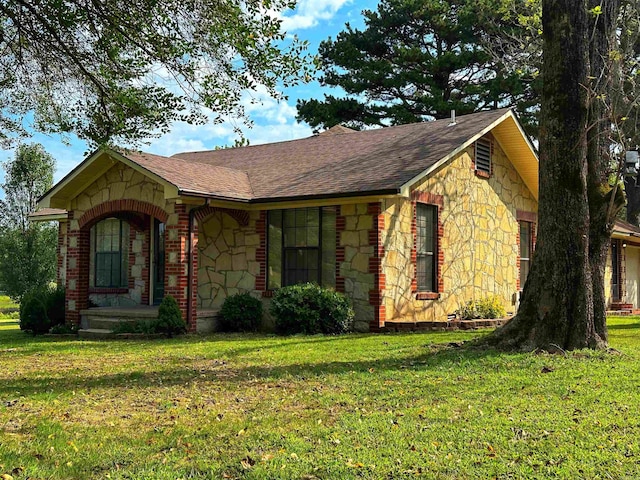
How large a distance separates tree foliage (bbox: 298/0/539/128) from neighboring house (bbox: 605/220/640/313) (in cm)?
800

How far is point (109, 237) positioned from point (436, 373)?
11991mm

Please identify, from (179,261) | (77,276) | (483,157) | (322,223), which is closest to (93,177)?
(77,276)

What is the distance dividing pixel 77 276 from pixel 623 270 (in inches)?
739

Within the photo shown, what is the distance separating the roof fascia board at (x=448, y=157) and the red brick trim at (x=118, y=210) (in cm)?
512

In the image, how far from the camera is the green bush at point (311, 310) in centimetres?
1377

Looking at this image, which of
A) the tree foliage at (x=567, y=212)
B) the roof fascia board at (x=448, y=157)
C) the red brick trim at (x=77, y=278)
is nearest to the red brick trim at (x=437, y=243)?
the roof fascia board at (x=448, y=157)

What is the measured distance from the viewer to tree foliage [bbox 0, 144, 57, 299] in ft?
90.2

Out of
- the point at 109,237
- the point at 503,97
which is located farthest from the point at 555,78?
the point at 503,97

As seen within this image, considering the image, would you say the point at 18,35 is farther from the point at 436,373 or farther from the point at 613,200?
the point at 613,200

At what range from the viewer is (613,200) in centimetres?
1008

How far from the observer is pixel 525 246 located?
19844 millimetres

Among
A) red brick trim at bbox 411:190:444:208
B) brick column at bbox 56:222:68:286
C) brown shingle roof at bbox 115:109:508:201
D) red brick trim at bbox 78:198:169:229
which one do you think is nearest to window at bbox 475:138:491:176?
brown shingle roof at bbox 115:109:508:201

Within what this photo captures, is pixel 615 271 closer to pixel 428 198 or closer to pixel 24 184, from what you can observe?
pixel 428 198

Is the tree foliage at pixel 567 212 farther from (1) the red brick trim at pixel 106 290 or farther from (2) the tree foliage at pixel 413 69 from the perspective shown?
(2) the tree foliage at pixel 413 69
